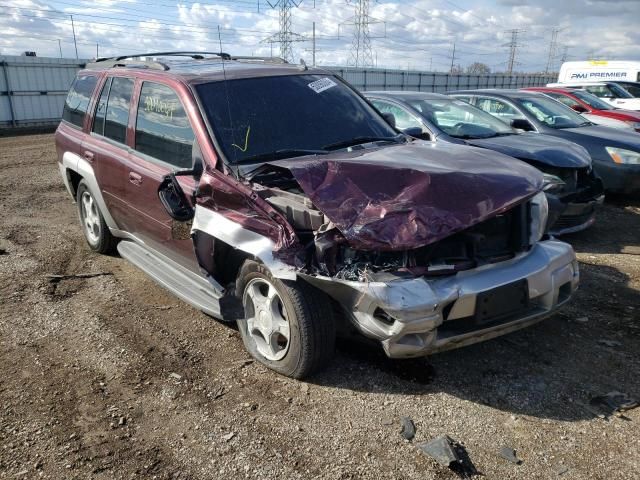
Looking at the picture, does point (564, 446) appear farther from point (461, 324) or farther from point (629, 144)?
point (629, 144)

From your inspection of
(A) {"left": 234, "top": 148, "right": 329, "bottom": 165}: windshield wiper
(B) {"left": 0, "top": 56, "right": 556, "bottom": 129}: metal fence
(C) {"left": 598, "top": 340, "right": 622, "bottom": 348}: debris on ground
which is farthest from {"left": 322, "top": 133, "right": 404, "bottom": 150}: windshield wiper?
(B) {"left": 0, "top": 56, "right": 556, "bottom": 129}: metal fence

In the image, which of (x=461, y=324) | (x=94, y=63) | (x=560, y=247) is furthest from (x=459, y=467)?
(x=94, y=63)

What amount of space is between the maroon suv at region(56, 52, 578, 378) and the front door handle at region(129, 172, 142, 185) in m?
0.03

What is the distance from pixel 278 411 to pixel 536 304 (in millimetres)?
1652

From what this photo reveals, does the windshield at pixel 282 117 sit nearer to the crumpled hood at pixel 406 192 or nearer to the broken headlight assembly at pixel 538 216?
the crumpled hood at pixel 406 192

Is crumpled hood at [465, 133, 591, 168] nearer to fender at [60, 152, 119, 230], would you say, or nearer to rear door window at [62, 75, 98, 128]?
fender at [60, 152, 119, 230]

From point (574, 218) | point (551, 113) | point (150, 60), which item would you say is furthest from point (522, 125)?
point (150, 60)

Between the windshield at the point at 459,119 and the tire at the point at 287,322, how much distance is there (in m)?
4.09

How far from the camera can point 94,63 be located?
18.6ft

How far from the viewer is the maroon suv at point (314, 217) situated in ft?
9.34

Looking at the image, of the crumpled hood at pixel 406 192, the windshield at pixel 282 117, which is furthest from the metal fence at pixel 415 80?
the crumpled hood at pixel 406 192

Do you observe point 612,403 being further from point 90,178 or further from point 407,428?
point 90,178

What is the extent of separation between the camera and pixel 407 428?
112 inches

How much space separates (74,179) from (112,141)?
1.35 metres
